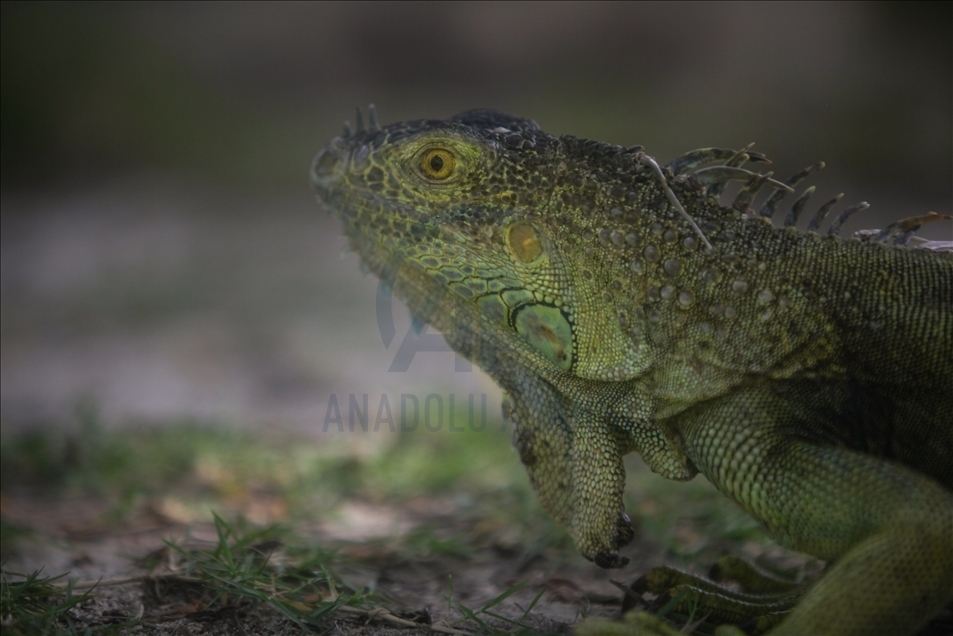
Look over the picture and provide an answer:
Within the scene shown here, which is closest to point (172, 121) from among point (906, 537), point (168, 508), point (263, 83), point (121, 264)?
point (263, 83)

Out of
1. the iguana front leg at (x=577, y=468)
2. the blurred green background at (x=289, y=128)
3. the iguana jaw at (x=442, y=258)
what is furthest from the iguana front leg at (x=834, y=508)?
the blurred green background at (x=289, y=128)

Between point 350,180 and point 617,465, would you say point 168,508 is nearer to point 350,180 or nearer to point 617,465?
point 350,180

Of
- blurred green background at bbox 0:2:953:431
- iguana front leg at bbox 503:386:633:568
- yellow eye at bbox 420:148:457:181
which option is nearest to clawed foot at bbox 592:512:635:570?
iguana front leg at bbox 503:386:633:568

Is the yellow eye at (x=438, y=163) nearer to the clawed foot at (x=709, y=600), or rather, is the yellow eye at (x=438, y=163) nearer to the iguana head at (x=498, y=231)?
the iguana head at (x=498, y=231)

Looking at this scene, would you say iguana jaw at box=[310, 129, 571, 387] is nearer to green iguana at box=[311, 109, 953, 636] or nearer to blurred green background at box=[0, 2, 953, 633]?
green iguana at box=[311, 109, 953, 636]

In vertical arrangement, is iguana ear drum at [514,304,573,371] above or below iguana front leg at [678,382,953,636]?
above

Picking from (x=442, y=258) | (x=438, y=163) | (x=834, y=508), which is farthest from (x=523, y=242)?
(x=834, y=508)

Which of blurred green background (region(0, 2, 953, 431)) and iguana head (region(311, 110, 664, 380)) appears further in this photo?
blurred green background (region(0, 2, 953, 431))
